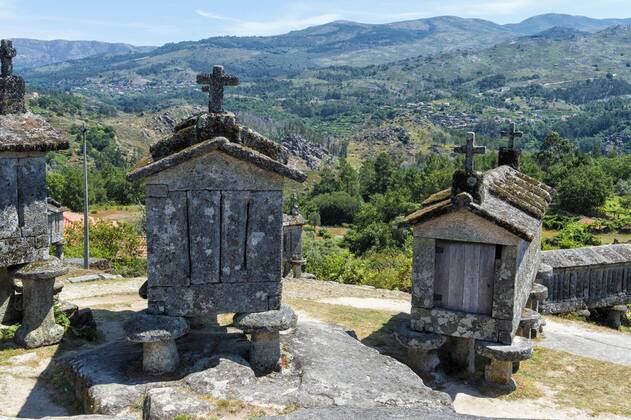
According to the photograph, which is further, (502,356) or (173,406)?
(502,356)

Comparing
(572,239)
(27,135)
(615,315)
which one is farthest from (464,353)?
(572,239)

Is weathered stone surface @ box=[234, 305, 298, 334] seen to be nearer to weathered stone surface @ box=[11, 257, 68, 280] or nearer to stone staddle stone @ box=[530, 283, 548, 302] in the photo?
weathered stone surface @ box=[11, 257, 68, 280]

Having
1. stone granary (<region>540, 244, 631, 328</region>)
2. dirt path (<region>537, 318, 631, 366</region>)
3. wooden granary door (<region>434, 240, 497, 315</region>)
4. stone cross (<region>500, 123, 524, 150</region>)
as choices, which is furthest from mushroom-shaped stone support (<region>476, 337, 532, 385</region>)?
stone cross (<region>500, 123, 524, 150</region>)

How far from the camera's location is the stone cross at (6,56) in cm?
1139

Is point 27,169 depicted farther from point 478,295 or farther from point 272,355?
point 478,295

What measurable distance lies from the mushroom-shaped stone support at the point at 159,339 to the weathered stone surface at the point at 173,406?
79 centimetres

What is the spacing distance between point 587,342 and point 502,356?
526 cm

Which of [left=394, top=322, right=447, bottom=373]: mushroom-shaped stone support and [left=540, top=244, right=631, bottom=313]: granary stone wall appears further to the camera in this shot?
[left=540, top=244, right=631, bottom=313]: granary stone wall

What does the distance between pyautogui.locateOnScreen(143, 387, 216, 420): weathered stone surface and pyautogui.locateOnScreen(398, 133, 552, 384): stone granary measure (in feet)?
16.1

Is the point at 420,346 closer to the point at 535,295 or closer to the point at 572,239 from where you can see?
the point at 535,295

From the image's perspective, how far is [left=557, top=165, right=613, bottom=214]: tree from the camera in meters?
61.4

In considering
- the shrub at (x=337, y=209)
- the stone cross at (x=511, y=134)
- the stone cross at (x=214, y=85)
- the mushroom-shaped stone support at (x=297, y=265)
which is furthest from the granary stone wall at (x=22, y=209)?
the shrub at (x=337, y=209)

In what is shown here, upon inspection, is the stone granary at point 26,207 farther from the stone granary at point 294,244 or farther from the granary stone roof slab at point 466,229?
the stone granary at point 294,244

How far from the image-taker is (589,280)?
17391 millimetres
